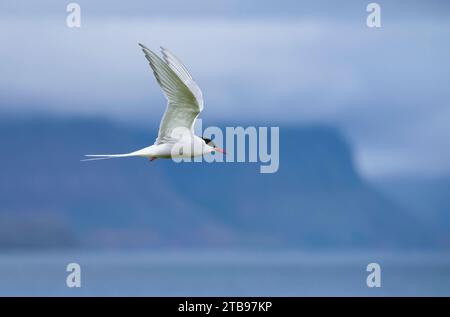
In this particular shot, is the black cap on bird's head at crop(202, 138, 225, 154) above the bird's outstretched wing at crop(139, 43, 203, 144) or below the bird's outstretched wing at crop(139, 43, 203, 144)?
below

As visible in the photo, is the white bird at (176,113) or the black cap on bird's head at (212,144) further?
the black cap on bird's head at (212,144)

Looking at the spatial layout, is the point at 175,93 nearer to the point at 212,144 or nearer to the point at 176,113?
the point at 176,113

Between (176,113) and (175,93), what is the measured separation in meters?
0.26

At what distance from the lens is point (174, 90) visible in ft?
22.4

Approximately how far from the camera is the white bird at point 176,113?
21.5 feet

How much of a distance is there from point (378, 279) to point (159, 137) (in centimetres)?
227

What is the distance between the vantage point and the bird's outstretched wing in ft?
21.4

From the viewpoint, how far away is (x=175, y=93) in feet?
22.4

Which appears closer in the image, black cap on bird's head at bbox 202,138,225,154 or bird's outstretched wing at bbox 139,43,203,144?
bird's outstretched wing at bbox 139,43,203,144

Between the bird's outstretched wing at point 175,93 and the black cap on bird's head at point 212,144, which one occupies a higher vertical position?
the bird's outstretched wing at point 175,93

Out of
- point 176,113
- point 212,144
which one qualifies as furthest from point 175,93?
point 212,144

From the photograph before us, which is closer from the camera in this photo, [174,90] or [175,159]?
[174,90]
